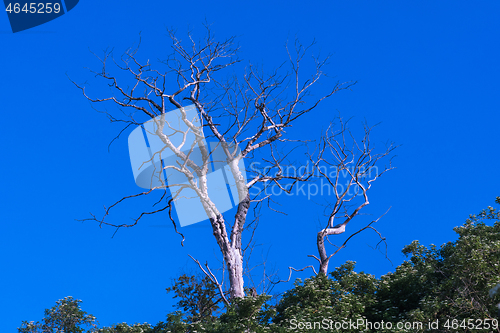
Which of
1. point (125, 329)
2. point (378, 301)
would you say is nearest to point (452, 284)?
point (378, 301)

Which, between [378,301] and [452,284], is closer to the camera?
[452,284]

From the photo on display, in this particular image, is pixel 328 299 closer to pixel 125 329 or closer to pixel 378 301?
pixel 378 301

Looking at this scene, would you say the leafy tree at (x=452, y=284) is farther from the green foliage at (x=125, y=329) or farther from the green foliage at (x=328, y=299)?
the green foliage at (x=125, y=329)

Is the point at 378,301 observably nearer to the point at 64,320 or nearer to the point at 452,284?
the point at 452,284

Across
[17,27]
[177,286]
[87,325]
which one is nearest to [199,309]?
[177,286]

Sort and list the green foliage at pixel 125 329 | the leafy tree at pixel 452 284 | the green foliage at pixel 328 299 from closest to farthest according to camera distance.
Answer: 1. the leafy tree at pixel 452 284
2. the green foliage at pixel 328 299
3. the green foliage at pixel 125 329

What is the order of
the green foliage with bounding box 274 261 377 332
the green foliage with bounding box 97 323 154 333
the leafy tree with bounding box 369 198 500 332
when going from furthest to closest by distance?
the green foliage with bounding box 97 323 154 333 < the green foliage with bounding box 274 261 377 332 < the leafy tree with bounding box 369 198 500 332

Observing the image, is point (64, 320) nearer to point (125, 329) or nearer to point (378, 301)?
point (125, 329)

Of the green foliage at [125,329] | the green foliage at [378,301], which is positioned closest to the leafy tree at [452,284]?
the green foliage at [378,301]

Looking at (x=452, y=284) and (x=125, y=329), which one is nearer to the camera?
(x=452, y=284)

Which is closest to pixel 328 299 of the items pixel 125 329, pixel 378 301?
pixel 378 301

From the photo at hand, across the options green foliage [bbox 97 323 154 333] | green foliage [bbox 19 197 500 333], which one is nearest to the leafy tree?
green foliage [bbox 19 197 500 333]

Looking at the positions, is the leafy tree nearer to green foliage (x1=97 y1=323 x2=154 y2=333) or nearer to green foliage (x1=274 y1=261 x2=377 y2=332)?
green foliage (x1=274 y1=261 x2=377 y2=332)

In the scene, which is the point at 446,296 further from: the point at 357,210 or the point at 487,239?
the point at 357,210
